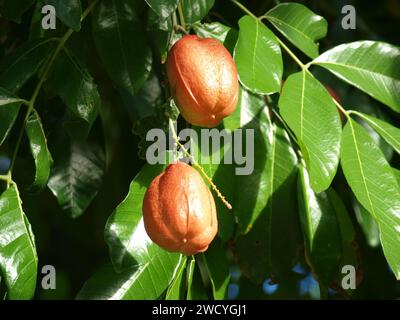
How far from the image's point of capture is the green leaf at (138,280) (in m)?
1.16

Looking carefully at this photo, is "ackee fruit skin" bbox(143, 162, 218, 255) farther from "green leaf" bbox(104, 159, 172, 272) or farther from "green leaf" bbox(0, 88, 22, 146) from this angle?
"green leaf" bbox(0, 88, 22, 146)

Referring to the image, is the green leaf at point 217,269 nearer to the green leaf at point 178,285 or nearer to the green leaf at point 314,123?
the green leaf at point 178,285

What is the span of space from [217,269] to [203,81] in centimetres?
34

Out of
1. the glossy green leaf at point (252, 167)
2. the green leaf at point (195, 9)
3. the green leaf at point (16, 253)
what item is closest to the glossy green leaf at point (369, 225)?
the glossy green leaf at point (252, 167)

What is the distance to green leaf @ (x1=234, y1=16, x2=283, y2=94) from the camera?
3.62 ft

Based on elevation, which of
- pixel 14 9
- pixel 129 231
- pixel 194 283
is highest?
pixel 14 9

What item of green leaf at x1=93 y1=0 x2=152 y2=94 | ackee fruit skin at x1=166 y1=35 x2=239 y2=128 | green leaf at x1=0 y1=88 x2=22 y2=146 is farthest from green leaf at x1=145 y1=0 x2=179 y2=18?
green leaf at x1=0 y1=88 x2=22 y2=146

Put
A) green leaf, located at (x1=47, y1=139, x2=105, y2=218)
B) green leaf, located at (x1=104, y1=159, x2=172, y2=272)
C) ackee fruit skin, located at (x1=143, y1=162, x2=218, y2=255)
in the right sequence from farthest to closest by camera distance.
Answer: green leaf, located at (x1=47, y1=139, x2=105, y2=218), green leaf, located at (x1=104, y1=159, x2=172, y2=272), ackee fruit skin, located at (x1=143, y1=162, x2=218, y2=255)

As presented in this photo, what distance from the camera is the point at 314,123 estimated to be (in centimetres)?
113

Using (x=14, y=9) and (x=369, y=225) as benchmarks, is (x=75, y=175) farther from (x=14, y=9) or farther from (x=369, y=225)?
(x=369, y=225)

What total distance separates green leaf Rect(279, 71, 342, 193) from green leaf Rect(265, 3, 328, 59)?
0.09 metres

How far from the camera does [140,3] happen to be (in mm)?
1323

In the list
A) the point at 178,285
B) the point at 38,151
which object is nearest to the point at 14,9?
the point at 38,151

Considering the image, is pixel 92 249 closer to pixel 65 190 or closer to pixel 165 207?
pixel 65 190
